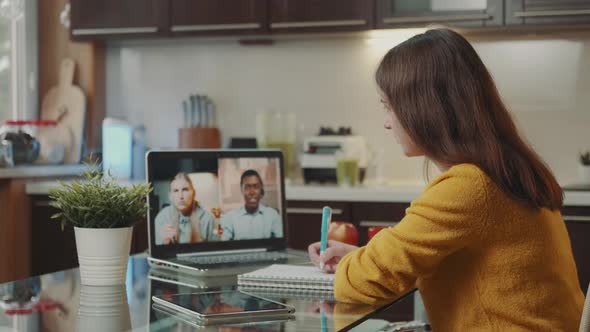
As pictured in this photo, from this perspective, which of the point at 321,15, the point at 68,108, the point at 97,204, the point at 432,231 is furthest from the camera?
the point at 68,108

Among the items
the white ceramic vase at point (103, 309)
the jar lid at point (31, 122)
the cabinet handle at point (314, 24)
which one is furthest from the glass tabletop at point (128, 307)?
the jar lid at point (31, 122)

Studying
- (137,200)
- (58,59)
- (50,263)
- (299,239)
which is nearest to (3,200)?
(50,263)

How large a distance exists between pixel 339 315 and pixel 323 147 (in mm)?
2487

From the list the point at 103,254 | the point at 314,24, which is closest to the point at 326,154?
the point at 314,24

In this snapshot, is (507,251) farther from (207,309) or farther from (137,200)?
(137,200)

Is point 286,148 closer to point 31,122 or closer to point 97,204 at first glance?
point 31,122

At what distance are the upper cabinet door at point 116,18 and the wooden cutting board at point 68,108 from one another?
0.86ft

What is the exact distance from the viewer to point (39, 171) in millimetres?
4117

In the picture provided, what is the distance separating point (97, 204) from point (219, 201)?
426 mm

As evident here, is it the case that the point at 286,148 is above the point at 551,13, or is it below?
below

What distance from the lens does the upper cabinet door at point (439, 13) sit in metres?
3.71

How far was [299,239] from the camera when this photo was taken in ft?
12.5

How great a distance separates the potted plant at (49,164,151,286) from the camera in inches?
70.7

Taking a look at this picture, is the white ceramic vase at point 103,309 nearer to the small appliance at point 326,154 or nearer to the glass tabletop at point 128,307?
the glass tabletop at point 128,307
